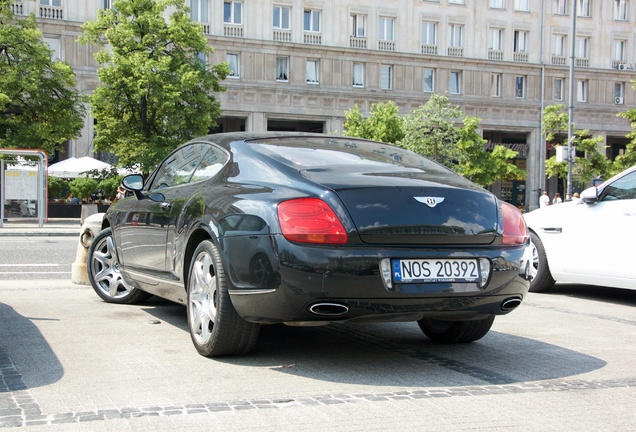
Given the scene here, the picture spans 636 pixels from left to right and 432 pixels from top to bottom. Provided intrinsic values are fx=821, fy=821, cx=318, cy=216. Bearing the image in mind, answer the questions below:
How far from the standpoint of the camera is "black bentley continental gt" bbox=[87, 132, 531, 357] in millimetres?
4555

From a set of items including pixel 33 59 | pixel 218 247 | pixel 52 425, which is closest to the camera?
pixel 52 425

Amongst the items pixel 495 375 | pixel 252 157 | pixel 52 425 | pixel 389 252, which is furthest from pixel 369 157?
pixel 52 425

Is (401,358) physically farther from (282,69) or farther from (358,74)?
(358,74)

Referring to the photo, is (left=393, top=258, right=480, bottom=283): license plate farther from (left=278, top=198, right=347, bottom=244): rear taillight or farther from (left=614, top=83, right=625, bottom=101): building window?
(left=614, top=83, right=625, bottom=101): building window

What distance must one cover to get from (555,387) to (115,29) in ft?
104

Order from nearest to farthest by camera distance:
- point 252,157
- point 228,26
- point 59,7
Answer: point 252,157
point 59,7
point 228,26

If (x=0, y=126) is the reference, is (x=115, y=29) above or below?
above

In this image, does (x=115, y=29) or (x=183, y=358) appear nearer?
(x=183, y=358)

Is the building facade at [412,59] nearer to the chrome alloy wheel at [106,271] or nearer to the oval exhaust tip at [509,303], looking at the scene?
the chrome alloy wheel at [106,271]

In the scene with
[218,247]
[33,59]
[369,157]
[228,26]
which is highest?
[228,26]

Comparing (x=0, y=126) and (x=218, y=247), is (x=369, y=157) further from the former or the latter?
(x=0, y=126)

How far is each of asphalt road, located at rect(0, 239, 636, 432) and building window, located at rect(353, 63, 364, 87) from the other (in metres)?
40.9

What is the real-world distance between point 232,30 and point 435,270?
135ft

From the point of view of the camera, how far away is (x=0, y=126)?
106 ft
